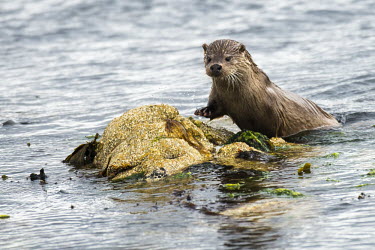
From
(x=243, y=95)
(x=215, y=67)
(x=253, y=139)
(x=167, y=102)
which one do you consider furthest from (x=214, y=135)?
(x=167, y=102)

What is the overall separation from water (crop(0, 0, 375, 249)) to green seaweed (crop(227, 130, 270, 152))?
559mm

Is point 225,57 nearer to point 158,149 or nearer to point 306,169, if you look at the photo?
point 158,149

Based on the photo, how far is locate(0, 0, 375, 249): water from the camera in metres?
5.11

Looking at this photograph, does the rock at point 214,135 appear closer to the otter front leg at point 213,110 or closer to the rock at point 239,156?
the otter front leg at point 213,110

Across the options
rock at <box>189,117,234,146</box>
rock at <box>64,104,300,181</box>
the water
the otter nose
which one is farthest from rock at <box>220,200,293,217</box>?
rock at <box>189,117,234,146</box>

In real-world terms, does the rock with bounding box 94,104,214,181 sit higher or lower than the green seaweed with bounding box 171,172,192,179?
higher

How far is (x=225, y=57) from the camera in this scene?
313 inches

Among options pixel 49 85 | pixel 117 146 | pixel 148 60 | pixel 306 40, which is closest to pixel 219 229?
pixel 117 146

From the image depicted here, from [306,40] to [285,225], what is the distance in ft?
40.2

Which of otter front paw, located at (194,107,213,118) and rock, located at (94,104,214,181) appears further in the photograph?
otter front paw, located at (194,107,213,118)

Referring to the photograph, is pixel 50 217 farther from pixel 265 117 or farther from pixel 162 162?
pixel 265 117

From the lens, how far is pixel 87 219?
552cm

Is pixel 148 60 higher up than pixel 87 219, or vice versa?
pixel 148 60

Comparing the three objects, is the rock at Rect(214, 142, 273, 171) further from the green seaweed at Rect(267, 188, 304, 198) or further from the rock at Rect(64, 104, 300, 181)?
the green seaweed at Rect(267, 188, 304, 198)
